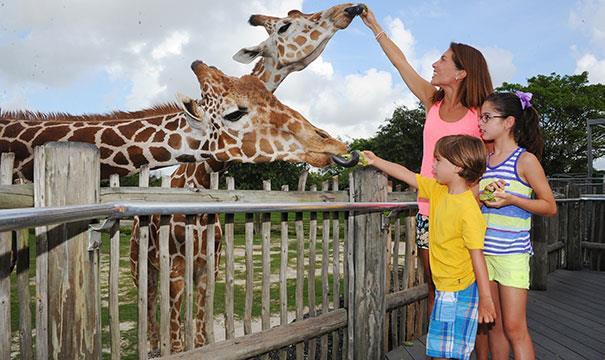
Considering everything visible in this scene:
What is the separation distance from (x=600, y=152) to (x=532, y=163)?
1240 inches

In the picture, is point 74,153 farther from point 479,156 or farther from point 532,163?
point 532,163

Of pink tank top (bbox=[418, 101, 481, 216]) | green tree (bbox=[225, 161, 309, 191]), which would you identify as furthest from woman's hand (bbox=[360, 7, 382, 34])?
green tree (bbox=[225, 161, 309, 191])

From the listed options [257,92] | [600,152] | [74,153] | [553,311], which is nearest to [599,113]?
[600,152]

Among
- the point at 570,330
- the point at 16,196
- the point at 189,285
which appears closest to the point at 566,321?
the point at 570,330

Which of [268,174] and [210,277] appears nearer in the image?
[210,277]

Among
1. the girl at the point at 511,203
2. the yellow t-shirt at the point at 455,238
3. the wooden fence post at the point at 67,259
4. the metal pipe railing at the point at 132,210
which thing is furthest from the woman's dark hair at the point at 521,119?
the wooden fence post at the point at 67,259

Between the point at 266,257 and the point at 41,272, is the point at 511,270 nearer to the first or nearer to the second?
the point at 266,257

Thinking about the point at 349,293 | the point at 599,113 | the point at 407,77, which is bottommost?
the point at 349,293

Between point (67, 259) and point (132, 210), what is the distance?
0.44 metres

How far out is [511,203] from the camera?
2.27 m

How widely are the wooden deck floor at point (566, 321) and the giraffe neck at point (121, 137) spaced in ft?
7.36

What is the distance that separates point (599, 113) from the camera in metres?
27.4

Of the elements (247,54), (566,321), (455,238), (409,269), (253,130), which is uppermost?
(247,54)

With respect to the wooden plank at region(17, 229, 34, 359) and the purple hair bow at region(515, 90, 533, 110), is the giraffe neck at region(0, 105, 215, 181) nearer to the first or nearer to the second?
the wooden plank at region(17, 229, 34, 359)
